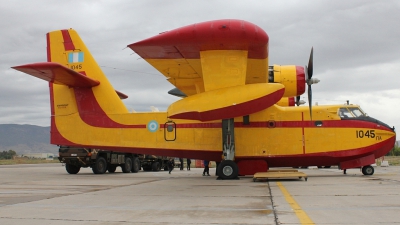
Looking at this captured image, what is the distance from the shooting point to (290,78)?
54.1 ft

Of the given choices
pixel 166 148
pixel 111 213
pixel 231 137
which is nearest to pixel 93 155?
pixel 166 148

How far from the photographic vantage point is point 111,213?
8109 millimetres

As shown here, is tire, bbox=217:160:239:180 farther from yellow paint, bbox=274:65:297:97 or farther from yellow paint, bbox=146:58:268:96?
yellow paint, bbox=274:65:297:97

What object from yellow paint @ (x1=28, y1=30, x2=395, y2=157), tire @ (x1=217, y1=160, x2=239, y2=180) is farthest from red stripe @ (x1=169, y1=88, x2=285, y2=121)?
tire @ (x1=217, y1=160, x2=239, y2=180)

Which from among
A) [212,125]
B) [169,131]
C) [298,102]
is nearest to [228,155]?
[212,125]

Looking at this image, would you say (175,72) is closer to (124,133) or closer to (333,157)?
(124,133)

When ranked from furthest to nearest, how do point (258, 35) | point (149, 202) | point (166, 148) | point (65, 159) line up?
1. point (65, 159)
2. point (166, 148)
3. point (258, 35)
4. point (149, 202)

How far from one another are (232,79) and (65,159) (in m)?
14.2

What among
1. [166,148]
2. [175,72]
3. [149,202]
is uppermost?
[175,72]

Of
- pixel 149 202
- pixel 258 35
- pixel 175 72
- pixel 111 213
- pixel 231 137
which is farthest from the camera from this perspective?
pixel 231 137

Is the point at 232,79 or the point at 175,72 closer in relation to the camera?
the point at 232,79

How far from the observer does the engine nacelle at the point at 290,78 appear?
54.0 ft

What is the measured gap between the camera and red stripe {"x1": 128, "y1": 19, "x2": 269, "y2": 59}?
11.9 m

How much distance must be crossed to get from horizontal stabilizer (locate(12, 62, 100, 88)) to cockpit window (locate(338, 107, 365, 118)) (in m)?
10.6
